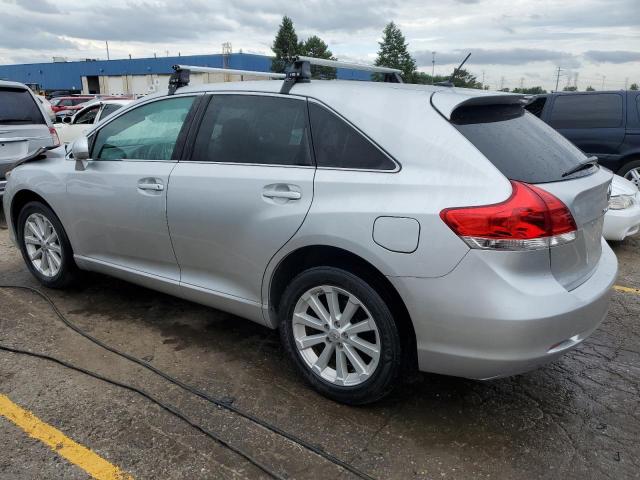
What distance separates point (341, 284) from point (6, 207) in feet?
11.2

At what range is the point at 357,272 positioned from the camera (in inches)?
106

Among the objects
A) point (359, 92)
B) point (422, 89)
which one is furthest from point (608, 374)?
point (359, 92)

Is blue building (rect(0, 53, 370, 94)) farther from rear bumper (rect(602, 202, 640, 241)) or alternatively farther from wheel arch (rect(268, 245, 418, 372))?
wheel arch (rect(268, 245, 418, 372))

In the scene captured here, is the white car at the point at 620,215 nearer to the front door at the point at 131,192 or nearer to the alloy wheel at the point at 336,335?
the alloy wheel at the point at 336,335

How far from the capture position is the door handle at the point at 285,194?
9.25ft

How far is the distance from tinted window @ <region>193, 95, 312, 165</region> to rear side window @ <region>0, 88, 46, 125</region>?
4.86m

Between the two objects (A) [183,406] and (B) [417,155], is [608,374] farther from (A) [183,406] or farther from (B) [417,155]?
(A) [183,406]

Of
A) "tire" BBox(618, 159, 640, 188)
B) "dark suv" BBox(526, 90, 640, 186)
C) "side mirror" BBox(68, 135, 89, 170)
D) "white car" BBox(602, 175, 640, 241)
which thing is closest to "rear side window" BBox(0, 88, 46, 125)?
"side mirror" BBox(68, 135, 89, 170)

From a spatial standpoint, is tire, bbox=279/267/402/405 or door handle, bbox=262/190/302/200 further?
door handle, bbox=262/190/302/200

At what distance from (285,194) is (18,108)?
19.1 ft

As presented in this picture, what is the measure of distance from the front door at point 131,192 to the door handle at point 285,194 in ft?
2.80

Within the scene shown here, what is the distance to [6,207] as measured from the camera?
4609 mm

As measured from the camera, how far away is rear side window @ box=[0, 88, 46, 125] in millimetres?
6891

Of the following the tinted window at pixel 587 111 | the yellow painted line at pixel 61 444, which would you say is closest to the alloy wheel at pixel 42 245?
the yellow painted line at pixel 61 444
